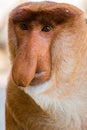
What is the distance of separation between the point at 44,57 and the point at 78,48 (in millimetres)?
125

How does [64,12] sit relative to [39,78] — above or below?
above

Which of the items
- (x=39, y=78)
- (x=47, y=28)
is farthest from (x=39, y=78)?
(x=47, y=28)

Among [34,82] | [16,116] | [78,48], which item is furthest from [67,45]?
[16,116]

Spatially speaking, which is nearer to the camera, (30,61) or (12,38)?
(30,61)

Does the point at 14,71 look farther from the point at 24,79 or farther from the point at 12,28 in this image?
the point at 12,28

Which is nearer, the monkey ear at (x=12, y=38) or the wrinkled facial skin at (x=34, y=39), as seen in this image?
the wrinkled facial skin at (x=34, y=39)

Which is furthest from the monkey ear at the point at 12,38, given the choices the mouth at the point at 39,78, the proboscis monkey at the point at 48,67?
the mouth at the point at 39,78

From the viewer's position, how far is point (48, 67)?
1.09 metres

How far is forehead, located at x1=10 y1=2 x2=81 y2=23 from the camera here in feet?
3.60

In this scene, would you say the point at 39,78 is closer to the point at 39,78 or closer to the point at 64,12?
the point at 39,78

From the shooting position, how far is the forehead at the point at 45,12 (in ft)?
3.60

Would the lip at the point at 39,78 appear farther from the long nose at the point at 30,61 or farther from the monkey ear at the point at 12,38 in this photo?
the monkey ear at the point at 12,38

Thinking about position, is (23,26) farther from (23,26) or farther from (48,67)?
(48,67)

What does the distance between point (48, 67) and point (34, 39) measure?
0.07 metres
